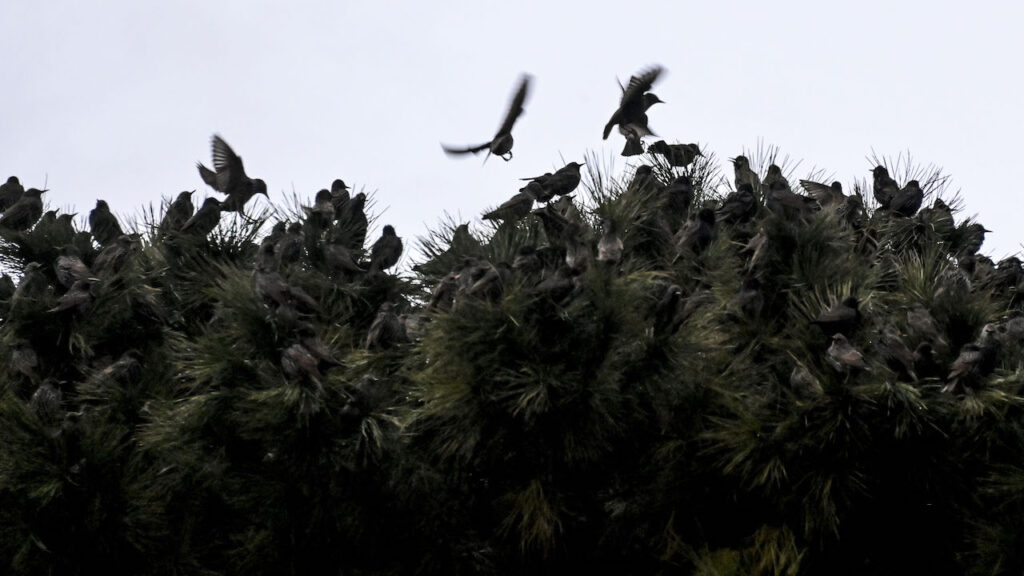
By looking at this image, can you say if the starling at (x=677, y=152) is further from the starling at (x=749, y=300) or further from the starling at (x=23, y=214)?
the starling at (x=23, y=214)

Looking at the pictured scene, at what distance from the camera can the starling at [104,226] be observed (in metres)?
12.4

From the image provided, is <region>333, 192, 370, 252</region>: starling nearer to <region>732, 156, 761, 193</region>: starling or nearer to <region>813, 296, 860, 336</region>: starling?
<region>732, 156, 761, 193</region>: starling

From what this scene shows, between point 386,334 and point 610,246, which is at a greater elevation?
point 610,246

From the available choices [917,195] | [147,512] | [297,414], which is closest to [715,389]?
[297,414]

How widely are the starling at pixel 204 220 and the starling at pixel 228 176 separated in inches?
58.1

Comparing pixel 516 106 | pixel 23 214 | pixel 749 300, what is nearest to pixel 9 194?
pixel 23 214

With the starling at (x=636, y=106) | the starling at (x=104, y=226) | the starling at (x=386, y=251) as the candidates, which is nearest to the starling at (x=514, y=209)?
the starling at (x=386, y=251)

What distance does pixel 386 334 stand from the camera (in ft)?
31.2

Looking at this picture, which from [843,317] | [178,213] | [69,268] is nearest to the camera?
[843,317]

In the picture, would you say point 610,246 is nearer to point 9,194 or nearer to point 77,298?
point 77,298

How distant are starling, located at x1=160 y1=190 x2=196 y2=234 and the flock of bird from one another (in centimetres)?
2

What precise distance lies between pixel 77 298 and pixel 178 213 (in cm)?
168

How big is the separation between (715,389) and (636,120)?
17.0 ft

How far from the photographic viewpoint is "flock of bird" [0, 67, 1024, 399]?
28.1 feet
